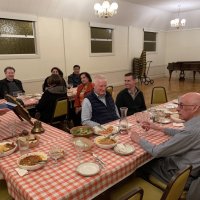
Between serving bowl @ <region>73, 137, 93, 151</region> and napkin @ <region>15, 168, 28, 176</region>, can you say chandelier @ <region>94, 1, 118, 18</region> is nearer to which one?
serving bowl @ <region>73, 137, 93, 151</region>

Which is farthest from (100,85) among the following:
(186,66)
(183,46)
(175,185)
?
(183,46)

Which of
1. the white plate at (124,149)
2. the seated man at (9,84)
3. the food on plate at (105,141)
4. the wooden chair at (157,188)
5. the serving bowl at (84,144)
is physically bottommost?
the wooden chair at (157,188)

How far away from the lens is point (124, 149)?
5.50 feet

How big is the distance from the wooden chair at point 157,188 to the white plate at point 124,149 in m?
0.30

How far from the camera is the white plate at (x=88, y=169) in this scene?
136 centimetres

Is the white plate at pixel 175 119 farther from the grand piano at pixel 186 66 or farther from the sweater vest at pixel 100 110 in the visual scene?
the grand piano at pixel 186 66

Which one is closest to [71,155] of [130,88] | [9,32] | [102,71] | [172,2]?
[130,88]

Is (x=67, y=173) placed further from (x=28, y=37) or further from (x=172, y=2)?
(x=172, y=2)

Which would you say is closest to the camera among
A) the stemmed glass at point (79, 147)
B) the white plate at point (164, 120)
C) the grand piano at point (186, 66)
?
the stemmed glass at point (79, 147)

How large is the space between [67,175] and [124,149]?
1.75 ft

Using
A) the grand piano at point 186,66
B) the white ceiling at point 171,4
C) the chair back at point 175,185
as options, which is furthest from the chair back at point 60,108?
the grand piano at point 186,66

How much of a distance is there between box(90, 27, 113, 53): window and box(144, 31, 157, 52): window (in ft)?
9.30

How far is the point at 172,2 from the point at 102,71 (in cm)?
396

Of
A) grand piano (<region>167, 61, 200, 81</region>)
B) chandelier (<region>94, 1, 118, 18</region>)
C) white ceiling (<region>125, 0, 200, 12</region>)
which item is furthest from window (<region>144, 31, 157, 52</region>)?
chandelier (<region>94, 1, 118, 18</region>)
